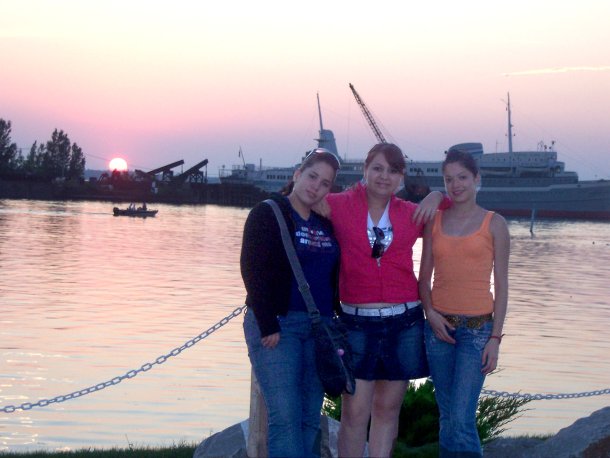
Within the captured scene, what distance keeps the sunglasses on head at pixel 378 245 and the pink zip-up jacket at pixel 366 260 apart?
0.08 ft

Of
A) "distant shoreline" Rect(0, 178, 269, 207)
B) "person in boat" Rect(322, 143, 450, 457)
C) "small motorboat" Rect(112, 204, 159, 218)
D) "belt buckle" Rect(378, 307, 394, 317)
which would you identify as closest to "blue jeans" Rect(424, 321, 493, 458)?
"person in boat" Rect(322, 143, 450, 457)

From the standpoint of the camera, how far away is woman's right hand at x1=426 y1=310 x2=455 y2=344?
5.41 metres

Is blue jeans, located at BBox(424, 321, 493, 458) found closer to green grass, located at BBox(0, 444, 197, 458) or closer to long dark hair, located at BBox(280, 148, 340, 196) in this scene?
long dark hair, located at BBox(280, 148, 340, 196)

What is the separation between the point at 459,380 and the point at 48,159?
14810 cm

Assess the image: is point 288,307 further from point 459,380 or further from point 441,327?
point 459,380

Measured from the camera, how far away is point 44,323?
59.0ft

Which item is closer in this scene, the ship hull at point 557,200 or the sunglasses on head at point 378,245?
the sunglasses on head at point 378,245

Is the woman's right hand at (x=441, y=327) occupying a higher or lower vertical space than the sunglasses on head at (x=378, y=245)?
lower

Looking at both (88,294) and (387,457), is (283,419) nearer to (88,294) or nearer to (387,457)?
(387,457)

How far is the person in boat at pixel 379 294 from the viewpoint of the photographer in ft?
17.6

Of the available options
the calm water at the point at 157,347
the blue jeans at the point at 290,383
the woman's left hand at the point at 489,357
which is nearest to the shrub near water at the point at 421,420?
the woman's left hand at the point at 489,357

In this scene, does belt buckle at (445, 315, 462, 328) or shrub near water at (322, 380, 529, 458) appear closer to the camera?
belt buckle at (445, 315, 462, 328)

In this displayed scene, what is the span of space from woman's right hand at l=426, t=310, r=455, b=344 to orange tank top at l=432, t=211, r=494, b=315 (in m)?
0.07

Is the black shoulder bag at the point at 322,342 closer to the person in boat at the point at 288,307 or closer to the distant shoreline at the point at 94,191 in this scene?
the person in boat at the point at 288,307
